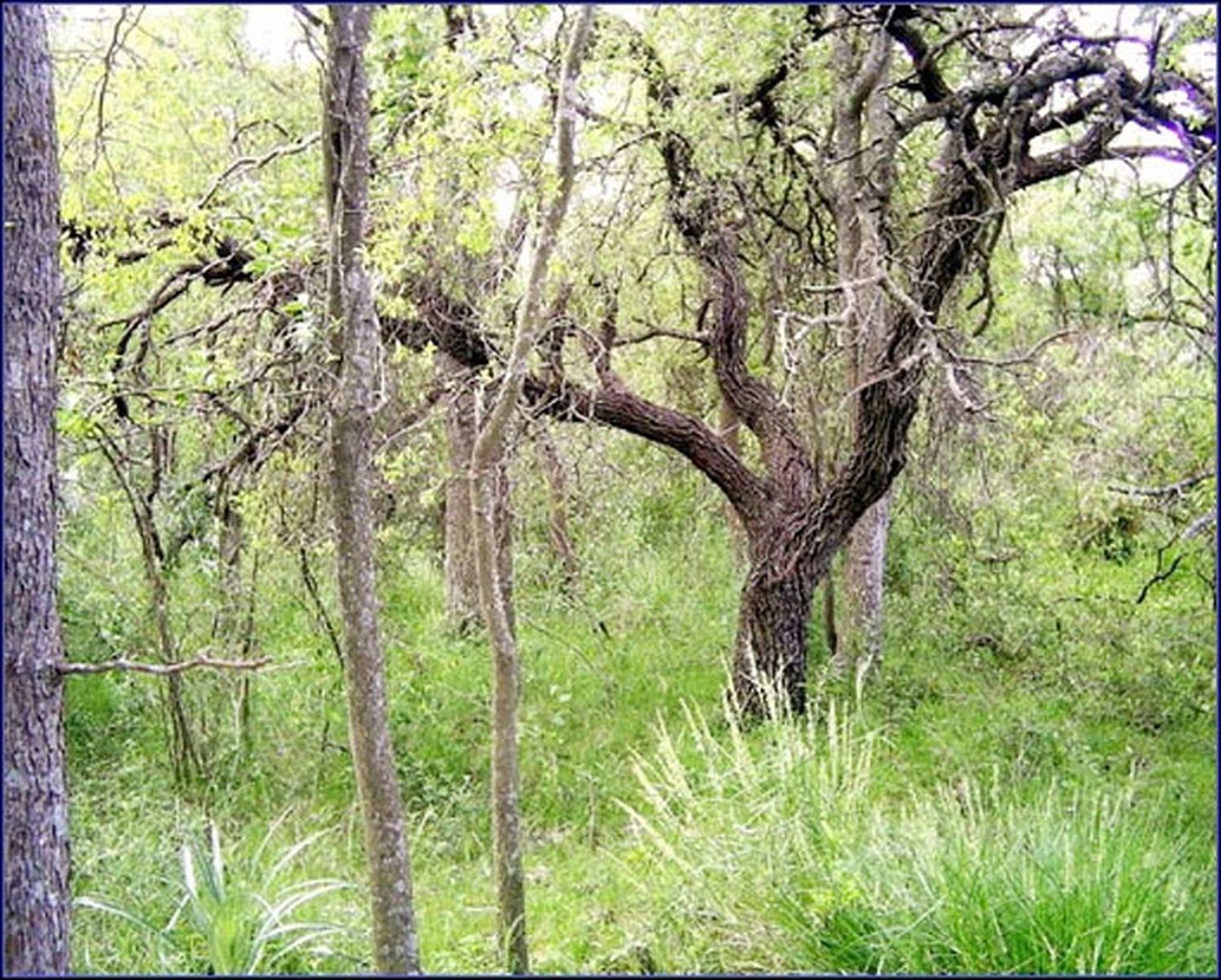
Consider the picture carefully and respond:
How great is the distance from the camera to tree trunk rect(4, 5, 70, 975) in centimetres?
216

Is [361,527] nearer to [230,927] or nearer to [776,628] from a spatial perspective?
[230,927]

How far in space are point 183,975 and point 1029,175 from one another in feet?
13.2

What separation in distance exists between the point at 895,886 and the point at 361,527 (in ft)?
4.95

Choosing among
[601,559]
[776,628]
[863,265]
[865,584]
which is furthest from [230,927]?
[865,584]

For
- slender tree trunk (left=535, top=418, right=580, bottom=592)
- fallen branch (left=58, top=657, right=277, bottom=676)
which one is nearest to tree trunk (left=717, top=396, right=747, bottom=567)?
slender tree trunk (left=535, top=418, right=580, bottom=592)

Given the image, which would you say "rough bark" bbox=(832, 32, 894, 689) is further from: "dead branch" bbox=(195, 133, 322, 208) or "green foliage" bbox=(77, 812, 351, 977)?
"green foliage" bbox=(77, 812, 351, 977)

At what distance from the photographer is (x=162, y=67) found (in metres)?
4.16

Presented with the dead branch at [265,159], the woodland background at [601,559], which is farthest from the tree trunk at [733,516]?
the dead branch at [265,159]

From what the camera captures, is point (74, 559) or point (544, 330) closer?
point (544, 330)

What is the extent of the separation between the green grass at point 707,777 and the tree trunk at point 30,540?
34.5 inches

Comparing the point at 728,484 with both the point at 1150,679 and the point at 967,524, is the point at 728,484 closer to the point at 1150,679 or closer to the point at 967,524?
the point at 967,524

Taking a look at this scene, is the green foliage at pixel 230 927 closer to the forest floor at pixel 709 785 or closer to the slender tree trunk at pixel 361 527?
the forest floor at pixel 709 785

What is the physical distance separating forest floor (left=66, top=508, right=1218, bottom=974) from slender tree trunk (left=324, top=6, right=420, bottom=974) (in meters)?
0.31

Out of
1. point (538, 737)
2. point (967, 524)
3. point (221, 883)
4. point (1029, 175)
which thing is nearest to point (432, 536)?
point (538, 737)
